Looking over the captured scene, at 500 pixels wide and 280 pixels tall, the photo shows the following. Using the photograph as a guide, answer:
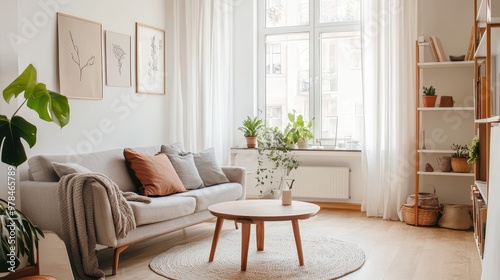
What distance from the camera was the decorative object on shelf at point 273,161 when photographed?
6.10 m

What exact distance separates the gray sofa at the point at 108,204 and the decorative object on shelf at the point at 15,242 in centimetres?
53

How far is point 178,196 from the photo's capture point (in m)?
4.51

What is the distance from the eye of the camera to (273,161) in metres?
6.38

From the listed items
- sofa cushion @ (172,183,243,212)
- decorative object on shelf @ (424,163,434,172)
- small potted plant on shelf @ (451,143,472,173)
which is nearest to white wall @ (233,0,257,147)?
sofa cushion @ (172,183,243,212)

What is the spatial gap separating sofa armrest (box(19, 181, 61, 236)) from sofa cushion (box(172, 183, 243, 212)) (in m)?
1.17

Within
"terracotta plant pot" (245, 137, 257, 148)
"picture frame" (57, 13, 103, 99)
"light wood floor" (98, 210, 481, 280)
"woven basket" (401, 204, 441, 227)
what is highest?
"picture frame" (57, 13, 103, 99)

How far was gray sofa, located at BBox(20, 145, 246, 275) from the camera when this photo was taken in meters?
3.60

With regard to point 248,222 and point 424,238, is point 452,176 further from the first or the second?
point 248,222

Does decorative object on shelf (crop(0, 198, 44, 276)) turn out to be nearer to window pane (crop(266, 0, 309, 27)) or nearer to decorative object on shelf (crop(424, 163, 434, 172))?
decorative object on shelf (crop(424, 163, 434, 172))

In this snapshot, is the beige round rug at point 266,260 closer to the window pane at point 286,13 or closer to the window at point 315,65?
the window at point 315,65

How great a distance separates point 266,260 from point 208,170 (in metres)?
1.46

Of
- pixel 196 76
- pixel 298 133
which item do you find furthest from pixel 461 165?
pixel 196 76

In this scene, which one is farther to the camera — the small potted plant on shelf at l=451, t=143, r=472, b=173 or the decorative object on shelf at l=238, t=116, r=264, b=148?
the decorative object on shelf at l=238, t=116, r=264, b=148

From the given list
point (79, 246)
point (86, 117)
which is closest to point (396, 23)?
point (86, 117)
